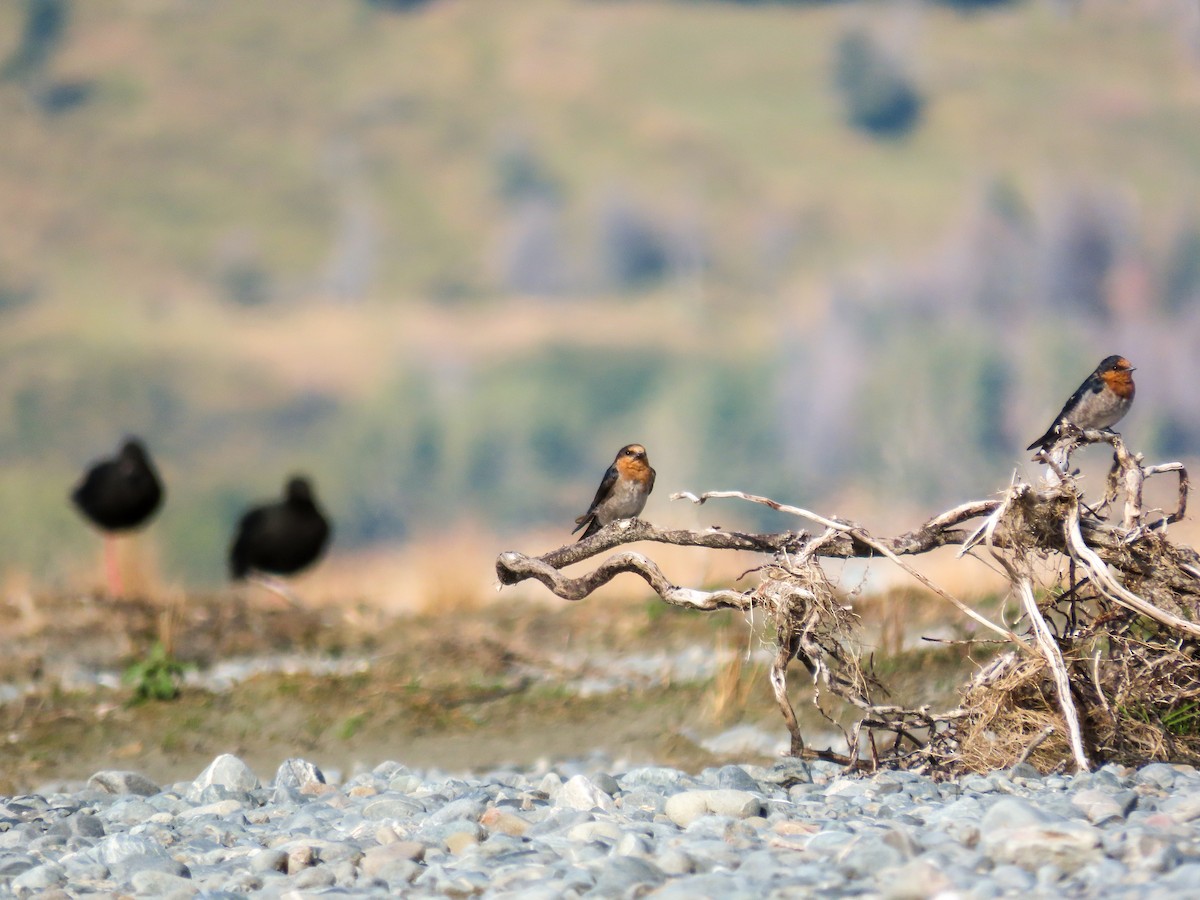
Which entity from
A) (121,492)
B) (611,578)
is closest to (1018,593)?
(611,578)

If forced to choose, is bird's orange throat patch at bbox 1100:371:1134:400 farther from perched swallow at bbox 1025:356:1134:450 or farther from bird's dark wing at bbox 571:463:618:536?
bird's dark wing at bbox 571:463:618:536

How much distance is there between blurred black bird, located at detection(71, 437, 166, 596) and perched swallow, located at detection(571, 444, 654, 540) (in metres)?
7.35

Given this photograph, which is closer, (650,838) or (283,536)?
(650,838)

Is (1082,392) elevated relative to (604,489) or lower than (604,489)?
elevated

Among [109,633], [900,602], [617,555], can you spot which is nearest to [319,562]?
[109,633]

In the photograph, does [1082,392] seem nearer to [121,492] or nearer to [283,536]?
[283,536]

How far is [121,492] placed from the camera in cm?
1372

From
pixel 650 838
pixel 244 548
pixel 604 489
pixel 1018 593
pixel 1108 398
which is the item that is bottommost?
pixel 650 838

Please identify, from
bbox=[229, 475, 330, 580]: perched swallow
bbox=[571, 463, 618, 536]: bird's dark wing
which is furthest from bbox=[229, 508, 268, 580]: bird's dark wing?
bbox=[571, 463, 618, 536]: bird's dark wing

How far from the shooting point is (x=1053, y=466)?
534 cm

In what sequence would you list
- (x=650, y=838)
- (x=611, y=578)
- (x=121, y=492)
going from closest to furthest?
(x=650, y=838), (x=611, y=578), (x=121, y=492)

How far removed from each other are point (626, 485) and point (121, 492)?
7817 millimetres

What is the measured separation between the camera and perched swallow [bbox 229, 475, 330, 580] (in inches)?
495

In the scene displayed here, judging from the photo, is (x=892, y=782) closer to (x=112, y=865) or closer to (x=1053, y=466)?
(x=1053, y=466)
